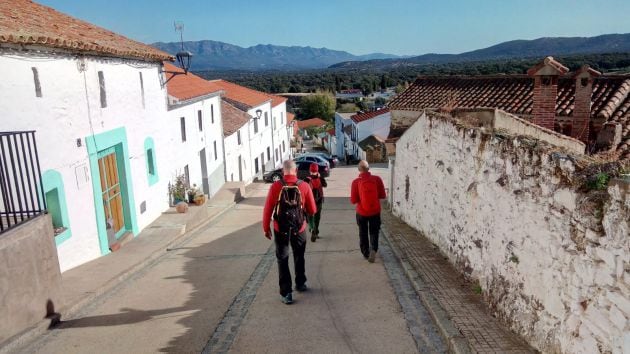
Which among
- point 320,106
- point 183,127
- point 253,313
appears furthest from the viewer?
point 320,106

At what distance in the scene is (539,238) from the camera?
444cm

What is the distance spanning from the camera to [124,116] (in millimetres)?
11406

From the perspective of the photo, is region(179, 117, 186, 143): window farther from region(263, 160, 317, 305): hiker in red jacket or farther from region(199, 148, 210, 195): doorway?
region(263, 160, 317, 305): hiker in red jacket

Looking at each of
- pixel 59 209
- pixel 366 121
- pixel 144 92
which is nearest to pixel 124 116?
pixel 144 92

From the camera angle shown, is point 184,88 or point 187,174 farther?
point 184,88

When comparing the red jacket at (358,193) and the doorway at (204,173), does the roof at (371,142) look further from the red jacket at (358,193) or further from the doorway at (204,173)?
the red jacket at (358,193)

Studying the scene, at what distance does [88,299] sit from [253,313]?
2724 millimetres

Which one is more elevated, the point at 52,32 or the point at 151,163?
the point at 52,32

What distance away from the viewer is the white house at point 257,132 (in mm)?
27991

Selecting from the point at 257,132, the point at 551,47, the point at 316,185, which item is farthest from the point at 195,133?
the point at 551,47

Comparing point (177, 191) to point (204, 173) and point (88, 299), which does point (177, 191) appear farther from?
point (88, 299)

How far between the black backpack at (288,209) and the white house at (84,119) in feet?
15.3

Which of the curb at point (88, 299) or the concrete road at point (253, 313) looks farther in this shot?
the curb at point (88, 299)

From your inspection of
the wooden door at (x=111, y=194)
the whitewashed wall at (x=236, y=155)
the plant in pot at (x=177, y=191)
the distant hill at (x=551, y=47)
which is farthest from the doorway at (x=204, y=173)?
the distant hill at (x=551, y=47)
